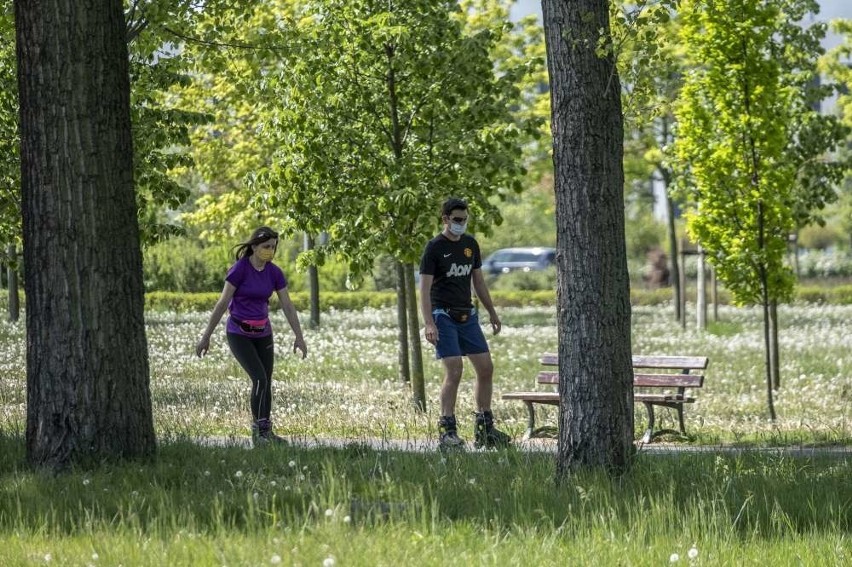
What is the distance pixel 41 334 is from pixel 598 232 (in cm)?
348

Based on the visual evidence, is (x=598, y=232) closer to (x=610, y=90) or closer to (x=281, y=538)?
(x=610, y=90)

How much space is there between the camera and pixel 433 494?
23.9 feet

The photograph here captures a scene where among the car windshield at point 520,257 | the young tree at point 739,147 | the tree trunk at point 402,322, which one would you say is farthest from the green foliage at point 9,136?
the car windshield at point 520,257

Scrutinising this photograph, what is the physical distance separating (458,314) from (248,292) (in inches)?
64.5

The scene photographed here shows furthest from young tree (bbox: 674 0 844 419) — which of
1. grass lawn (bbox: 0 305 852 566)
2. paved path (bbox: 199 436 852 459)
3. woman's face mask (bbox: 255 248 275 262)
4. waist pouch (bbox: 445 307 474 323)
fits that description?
woman's face mask (bbox: 255 248 275 262)

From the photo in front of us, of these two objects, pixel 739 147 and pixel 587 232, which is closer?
pixel 587 232

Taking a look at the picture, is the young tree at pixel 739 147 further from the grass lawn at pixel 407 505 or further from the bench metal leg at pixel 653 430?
the bench metal leg at pixel 653 430

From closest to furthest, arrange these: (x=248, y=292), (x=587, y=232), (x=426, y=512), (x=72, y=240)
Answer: (x=426, y=512), (x=587, y=232), (x=72, y=240), (x=248, y=292)

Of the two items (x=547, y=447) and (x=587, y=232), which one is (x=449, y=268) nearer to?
(x=547, y=447)

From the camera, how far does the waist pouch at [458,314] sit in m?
10.7

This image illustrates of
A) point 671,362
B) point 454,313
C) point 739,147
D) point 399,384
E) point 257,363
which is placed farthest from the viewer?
point 399,384

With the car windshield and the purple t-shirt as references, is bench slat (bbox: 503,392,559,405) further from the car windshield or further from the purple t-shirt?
the car windshield

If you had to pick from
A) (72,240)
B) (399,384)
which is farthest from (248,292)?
(399,384)

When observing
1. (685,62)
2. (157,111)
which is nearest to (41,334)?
(157,111)
